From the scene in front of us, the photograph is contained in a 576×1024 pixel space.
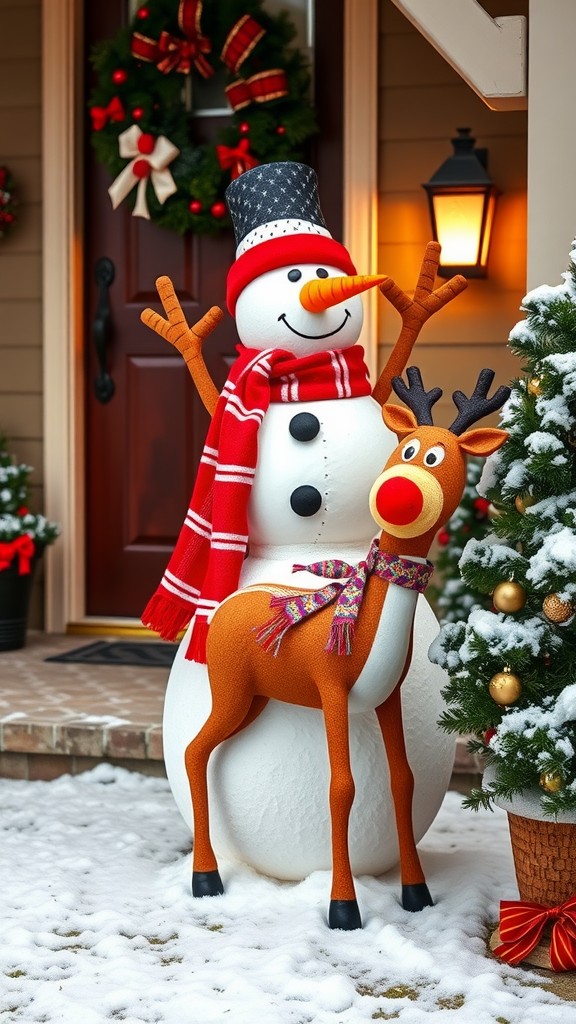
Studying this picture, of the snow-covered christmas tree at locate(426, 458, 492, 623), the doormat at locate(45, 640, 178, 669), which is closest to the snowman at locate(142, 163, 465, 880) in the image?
the snow-covered christmas tree at locate(426, 458, 492, 623)

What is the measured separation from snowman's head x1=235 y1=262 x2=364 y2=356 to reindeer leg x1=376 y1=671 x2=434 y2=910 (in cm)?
72

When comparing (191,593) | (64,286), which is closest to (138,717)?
(191,593)

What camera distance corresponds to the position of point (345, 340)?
9.04ft

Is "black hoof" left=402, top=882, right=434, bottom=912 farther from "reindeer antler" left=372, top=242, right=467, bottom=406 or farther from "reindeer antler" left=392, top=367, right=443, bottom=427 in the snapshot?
"reindeer antler" left=372, top=242, right=467, bottom=406

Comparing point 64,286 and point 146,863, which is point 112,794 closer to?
point 146,863

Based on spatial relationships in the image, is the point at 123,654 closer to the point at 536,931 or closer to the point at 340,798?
the point at 340,798

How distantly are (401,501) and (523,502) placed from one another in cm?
28

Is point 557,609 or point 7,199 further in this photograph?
point 7,199

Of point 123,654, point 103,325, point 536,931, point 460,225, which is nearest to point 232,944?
point 536,931

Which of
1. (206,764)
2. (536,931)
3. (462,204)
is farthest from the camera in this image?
(462,204)

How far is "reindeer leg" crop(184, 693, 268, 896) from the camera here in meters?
2.55

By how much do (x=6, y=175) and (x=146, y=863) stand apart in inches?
113

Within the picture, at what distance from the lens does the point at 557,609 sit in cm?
229

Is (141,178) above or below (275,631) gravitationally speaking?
above
